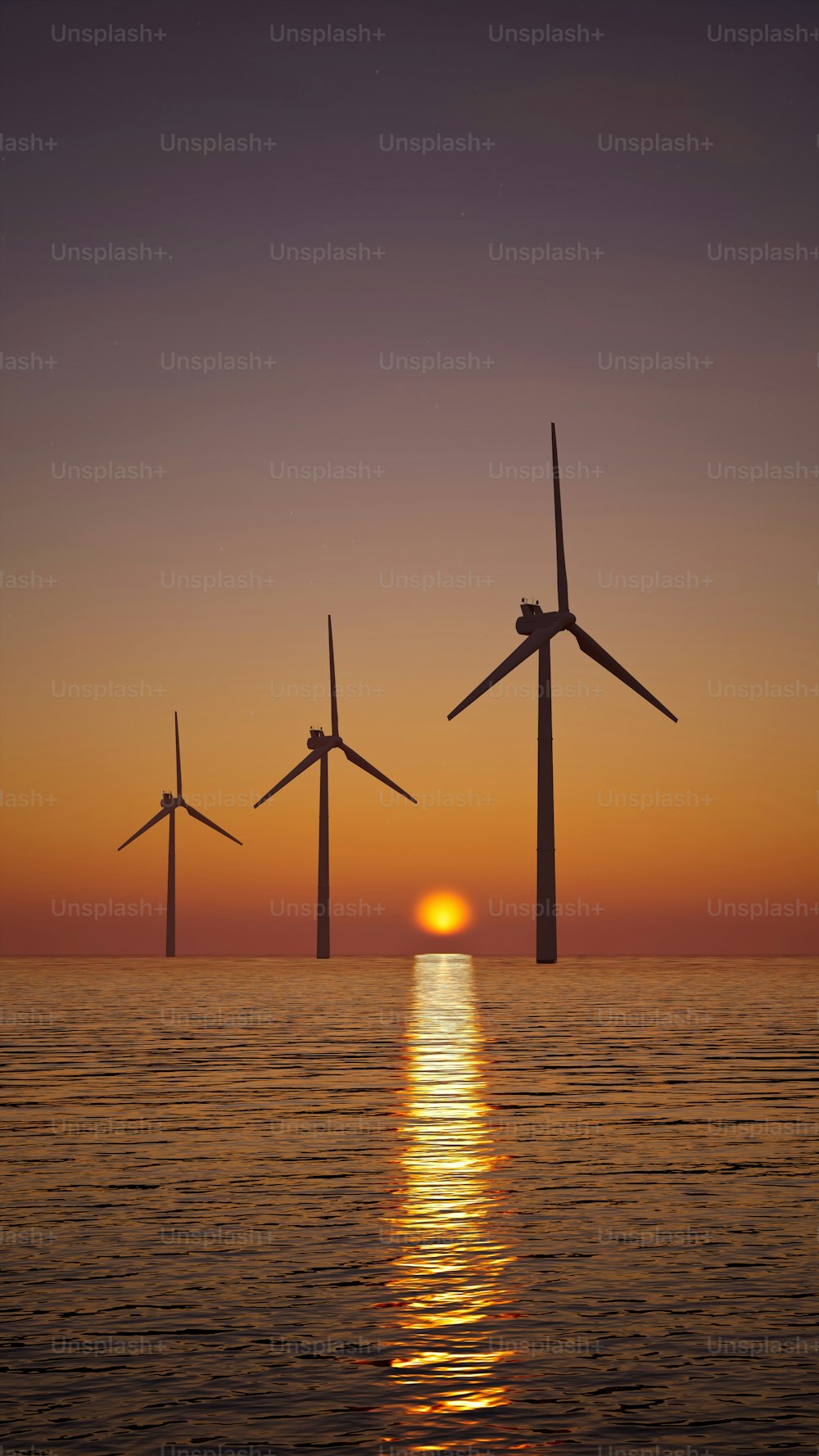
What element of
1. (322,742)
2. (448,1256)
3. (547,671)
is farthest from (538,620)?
(448,1256)

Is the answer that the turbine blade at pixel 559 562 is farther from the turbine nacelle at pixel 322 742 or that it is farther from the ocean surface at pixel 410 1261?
the ocean surface at pixel 410 1261

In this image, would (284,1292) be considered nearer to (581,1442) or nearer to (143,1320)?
(143,1320)

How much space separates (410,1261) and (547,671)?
120m

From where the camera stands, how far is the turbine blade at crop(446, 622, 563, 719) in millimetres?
123688

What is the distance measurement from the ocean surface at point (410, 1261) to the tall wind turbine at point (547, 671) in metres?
82.6

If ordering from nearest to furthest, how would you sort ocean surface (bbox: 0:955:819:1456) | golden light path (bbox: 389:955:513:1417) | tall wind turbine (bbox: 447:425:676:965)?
1. ocean surface (bbox: 0:955:819:1456)
2. golden light path (bbox: 389:955:513:1417)
3. tall wind turbine (bbox: 447:425:676:965)

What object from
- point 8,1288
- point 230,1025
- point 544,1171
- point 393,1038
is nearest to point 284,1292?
point 8,1288

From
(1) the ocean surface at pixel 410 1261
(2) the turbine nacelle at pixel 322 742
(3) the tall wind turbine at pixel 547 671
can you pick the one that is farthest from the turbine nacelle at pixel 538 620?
(1) the ocean surface at pixel 410 1261

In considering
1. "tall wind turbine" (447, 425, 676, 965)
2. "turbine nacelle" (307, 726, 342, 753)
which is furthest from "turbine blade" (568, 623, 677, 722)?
"turbine nacelle" (307, 726, 342, 753)

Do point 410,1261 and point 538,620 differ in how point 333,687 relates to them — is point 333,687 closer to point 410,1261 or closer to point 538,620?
point 538,620

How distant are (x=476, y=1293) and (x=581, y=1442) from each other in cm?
525

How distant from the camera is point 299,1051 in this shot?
61.3 m

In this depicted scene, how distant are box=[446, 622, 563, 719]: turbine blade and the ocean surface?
72.3m

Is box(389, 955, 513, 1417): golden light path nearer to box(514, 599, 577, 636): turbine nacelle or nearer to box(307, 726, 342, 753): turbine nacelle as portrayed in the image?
box(514, 599, 577, 636): turbine nacelle
